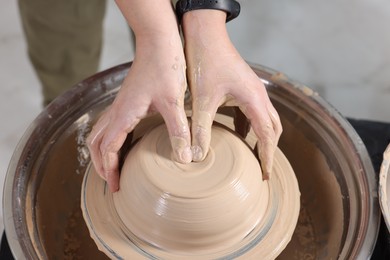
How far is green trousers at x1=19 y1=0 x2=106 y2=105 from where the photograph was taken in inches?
64.1

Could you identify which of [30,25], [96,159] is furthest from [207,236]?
[30,25]

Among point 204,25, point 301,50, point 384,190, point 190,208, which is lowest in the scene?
point 301,50

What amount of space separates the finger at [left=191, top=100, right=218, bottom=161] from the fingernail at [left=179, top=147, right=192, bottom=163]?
0.01 meters

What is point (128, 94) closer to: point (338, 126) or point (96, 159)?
point (96, 159)

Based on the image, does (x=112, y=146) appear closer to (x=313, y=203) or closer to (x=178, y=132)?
(x=178, y=132)

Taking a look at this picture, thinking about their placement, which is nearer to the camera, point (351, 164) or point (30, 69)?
point (351, 164)

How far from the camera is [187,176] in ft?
3.11

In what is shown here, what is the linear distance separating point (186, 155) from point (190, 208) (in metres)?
0.09

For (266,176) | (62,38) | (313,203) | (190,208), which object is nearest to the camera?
(190,208)

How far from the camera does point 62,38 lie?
1721 mm

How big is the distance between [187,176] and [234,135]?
5.5 inches

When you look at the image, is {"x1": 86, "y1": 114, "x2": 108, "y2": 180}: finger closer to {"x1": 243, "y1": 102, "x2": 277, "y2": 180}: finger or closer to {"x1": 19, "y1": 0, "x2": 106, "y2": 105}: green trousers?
{"x1": 243, "y1": 102, "x2": 277, "y2": 180}: finger

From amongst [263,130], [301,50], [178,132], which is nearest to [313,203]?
[263,130]

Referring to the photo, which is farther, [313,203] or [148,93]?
[313,203]
